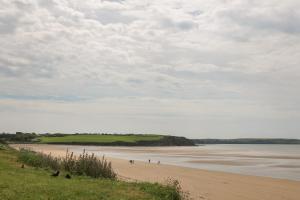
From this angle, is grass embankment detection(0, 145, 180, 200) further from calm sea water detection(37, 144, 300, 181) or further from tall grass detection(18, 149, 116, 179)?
calm sea water detection(37, 144, 300, 181)

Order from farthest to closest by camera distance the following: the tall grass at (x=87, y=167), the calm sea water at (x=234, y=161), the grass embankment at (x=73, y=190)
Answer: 1. the calm sea water at (x=234, y=161)
2. the tall grass at (x=87, y=167)
3. the grass embankment at (x=73, y=190)

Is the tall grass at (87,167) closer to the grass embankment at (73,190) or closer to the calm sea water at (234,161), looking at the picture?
the grass embankment at (73,190)

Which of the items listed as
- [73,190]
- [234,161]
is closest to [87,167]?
[73,190]

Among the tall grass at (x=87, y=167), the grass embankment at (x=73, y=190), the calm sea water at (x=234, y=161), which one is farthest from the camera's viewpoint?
the calm sea water at (x=234, y=161)

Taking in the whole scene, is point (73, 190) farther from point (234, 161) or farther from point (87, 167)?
point (234, 161)

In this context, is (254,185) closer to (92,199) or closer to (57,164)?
(57,164)

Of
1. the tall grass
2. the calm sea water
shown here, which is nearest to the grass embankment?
the tall grass

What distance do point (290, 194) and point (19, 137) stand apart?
114m

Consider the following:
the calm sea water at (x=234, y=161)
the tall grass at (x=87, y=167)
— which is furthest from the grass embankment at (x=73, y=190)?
the calm sea water at (x=234, y=161)

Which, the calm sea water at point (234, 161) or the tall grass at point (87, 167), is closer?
the tall grass at point (87, 167)

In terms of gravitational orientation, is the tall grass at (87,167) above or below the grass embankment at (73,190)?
above

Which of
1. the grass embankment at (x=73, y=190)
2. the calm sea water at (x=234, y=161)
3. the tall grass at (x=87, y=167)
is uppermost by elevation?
the calm sea water at (x=234, y=161)

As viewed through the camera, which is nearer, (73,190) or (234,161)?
(73,190)

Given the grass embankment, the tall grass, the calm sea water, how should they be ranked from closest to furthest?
the grass embankment → the tall grass → the calm sea water
